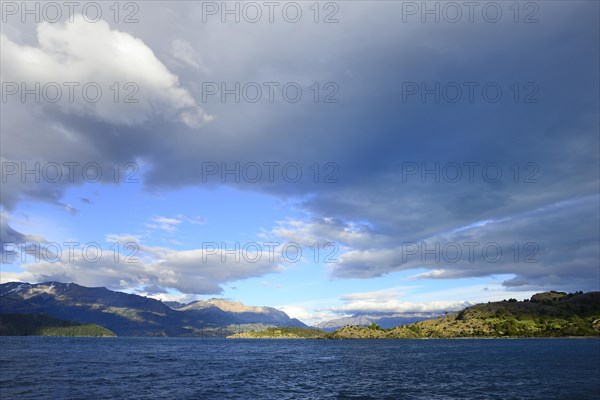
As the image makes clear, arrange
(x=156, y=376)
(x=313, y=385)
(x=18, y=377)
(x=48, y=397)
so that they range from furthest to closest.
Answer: (x=156, y=376) < (x=18, y=377) < (x=313, y=385) < (x=48, y=397)

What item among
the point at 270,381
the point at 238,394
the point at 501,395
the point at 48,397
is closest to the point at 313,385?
the point at 270,381

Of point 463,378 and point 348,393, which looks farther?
point 463,378

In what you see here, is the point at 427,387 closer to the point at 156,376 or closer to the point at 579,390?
the point at 579,390

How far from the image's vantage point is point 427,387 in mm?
75500

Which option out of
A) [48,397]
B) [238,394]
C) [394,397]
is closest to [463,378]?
[394,397]

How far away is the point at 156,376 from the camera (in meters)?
94.8

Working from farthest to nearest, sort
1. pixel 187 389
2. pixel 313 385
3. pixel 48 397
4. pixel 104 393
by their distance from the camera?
pixel 313 385, pixel 187 389, pixel 104 393, pixel 48 397

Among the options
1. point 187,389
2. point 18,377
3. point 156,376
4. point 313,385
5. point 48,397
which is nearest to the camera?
point 48,397

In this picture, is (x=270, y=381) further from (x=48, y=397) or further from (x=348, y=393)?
(x=48, y=397)

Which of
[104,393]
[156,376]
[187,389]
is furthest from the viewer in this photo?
[156,376]

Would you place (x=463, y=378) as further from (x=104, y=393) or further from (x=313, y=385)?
(x=104, y=393)

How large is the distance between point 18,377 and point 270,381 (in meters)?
53.6

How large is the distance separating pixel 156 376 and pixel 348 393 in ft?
163

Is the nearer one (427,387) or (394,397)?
(394,397)
